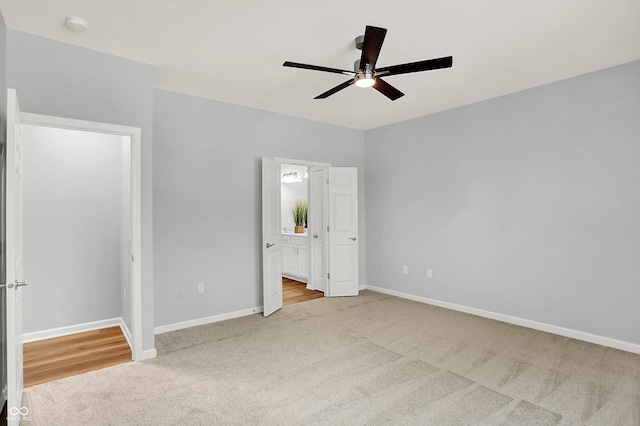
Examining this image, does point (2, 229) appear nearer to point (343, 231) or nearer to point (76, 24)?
point (76, 24)

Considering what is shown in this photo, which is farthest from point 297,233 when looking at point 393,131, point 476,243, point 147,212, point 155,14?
point 155,14

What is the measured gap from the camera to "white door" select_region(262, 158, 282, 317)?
458 cm

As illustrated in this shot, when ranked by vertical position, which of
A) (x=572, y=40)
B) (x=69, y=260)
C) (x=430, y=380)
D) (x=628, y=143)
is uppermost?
(x=572, y=40)

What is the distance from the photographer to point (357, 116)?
5.20 m

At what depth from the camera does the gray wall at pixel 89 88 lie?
2.73 m

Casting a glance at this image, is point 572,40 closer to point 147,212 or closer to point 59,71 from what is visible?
point 147,212

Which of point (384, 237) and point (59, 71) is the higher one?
point (59, 71)

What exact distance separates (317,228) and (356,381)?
349 cm

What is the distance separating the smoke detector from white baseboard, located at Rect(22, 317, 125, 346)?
2928mm

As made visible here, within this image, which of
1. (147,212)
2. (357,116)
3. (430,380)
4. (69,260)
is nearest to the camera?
(430,380)

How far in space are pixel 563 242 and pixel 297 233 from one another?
438cm

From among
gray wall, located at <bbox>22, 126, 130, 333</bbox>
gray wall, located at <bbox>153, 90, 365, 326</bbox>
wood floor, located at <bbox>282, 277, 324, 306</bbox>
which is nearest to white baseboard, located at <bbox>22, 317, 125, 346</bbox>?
gray wall, located at <bbox>22, 126, 130, 333</bbox>

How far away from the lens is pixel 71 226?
405 centimetres

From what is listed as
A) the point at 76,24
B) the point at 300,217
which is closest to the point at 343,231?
the point at 300,217
